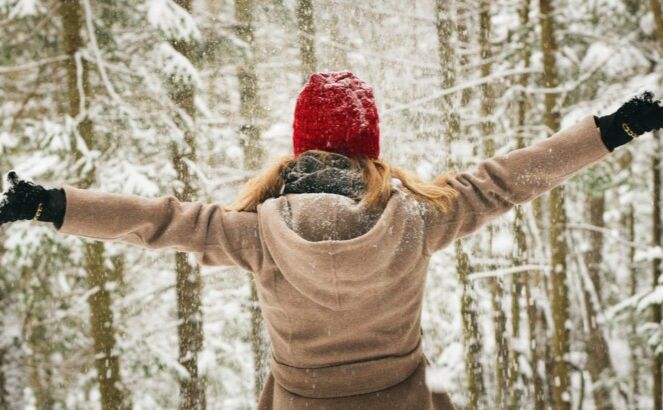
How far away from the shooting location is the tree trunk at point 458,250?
8.30 m

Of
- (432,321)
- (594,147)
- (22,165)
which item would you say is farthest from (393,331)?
(432,321)

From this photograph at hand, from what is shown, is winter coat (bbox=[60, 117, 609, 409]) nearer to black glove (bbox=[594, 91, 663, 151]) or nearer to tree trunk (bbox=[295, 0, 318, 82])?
black glove (bbox=[594, 91, 663, 151])

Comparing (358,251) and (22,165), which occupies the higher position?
(22,165)

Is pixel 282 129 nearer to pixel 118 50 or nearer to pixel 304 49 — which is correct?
pixel 304 49

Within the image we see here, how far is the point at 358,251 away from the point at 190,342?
719 cm

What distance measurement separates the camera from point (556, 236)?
8.23 m

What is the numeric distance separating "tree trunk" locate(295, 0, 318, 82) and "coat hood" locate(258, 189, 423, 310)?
7.35 metres

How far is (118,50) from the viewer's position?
728 cm

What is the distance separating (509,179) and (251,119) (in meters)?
7.77

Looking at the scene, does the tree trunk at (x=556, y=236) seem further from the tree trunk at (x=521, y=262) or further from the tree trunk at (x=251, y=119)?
the tree trunk at (x=251, y=119)

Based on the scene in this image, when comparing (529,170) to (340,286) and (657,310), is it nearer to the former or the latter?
(340,286)

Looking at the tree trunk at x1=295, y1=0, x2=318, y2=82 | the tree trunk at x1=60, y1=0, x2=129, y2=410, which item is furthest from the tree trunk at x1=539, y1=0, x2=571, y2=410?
the tree trunk at x1=60, y1=0, x2=129, y2=410

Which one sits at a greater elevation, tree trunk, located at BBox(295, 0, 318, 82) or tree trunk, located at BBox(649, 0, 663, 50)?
tree trunk, located at BBox(295, 0, 318, 82)

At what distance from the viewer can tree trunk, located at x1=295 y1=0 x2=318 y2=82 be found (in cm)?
900
